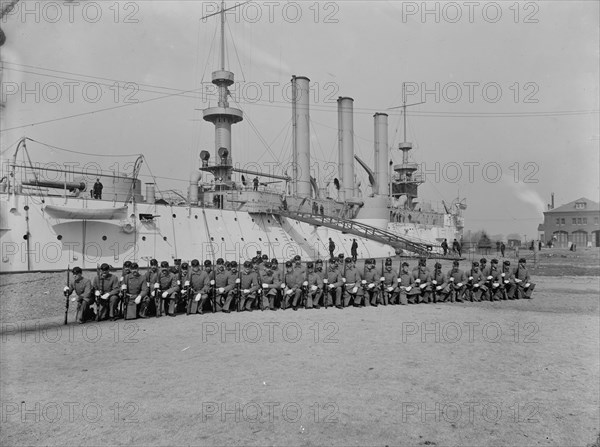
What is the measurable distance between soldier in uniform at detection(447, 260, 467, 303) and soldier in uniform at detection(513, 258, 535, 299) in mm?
1708

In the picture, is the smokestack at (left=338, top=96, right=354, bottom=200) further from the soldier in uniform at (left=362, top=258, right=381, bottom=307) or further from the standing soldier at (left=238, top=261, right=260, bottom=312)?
the standing soldier at (left=238, top=261, right=260, bottom=312)

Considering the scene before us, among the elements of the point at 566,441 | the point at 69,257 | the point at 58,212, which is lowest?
the point at 566,441

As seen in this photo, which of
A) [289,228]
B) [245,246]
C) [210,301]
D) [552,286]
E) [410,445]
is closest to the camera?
[410,445]

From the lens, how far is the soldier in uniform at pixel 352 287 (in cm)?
1304

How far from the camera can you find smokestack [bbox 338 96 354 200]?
39594 mm

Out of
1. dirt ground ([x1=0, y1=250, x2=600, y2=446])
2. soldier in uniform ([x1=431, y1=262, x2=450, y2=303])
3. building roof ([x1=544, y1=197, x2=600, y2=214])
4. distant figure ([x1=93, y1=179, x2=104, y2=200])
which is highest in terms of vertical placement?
building roof ([x1=544, y1=197, x2=600, y2=214])

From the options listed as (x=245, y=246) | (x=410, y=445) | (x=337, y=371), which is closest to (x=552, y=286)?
(x=245, y=246)

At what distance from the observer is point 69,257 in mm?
16516

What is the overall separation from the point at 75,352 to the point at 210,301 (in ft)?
15.6

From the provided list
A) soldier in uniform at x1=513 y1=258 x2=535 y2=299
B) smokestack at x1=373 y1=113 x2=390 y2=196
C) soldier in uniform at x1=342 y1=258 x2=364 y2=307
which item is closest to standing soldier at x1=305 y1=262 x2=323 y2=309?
soldier in uniform at x1=342 y1=258 x2=364 y2=307

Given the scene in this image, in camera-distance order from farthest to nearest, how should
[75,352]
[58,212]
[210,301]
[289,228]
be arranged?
[289,228] → [58,212] → [210,301] → [75,352]

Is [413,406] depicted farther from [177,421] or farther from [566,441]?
[177,421]

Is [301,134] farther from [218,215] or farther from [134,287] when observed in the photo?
[134,287]

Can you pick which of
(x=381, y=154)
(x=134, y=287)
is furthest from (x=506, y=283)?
(x=381, y=154)
